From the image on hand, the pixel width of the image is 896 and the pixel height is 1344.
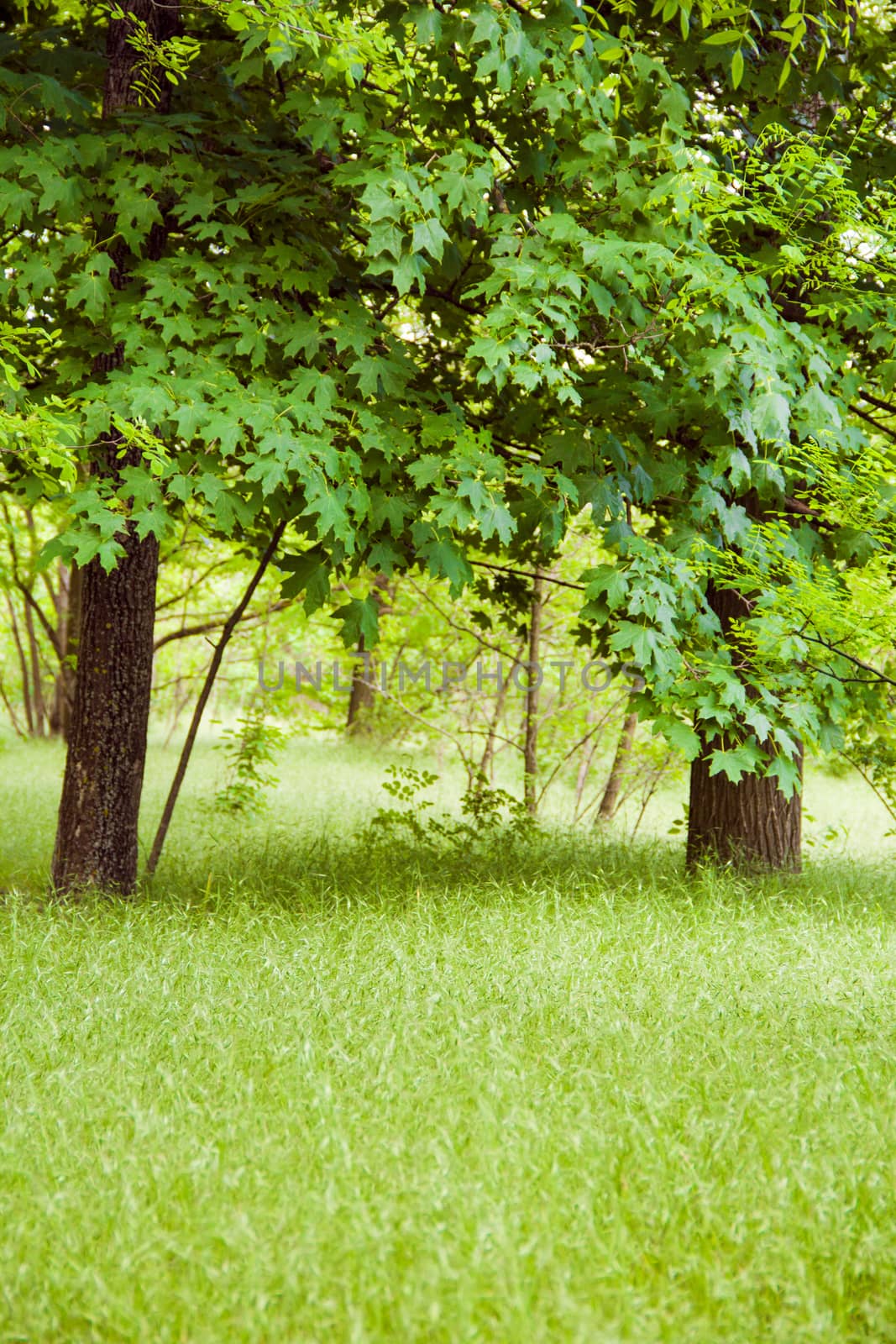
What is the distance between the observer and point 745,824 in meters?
6.84

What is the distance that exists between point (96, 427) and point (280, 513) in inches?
37.4

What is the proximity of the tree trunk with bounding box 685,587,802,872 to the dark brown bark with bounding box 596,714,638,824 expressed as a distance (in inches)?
105

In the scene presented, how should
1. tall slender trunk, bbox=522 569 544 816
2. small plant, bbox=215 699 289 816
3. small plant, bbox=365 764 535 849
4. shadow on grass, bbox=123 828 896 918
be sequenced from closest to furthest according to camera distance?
shadow on grass, bbox=123 828 896 918 < small plant, bbox=365 764 535 849 < tall slender trunk, bbox=522 569 544 816 < small plant, bbox=215 699 289 816

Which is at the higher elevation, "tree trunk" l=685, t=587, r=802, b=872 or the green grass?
"tree trunk" l=685, t=587, r=802, b=872

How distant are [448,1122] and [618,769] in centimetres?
730

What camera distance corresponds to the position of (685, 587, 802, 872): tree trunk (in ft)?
22.3

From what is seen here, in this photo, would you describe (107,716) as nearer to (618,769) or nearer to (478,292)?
(478,292)

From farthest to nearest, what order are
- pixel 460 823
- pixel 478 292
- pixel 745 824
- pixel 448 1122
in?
pixel 460 823 < pixel 745 824 < pixel 478 292 < pixel 448 1122

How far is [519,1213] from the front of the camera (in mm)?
2668

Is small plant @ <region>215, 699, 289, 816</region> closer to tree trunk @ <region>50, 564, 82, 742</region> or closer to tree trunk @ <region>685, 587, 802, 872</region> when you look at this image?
tree trunk @ <region>50, 564, 82, 742</region>

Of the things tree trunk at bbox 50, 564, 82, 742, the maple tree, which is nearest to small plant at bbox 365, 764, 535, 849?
the maple tree

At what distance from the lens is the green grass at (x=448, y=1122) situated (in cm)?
242

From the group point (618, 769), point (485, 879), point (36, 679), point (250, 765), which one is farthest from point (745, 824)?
point (36, 679)

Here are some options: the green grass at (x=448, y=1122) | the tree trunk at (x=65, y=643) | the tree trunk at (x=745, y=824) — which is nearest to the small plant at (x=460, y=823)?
the tree trunk at (x=745, y=824)
